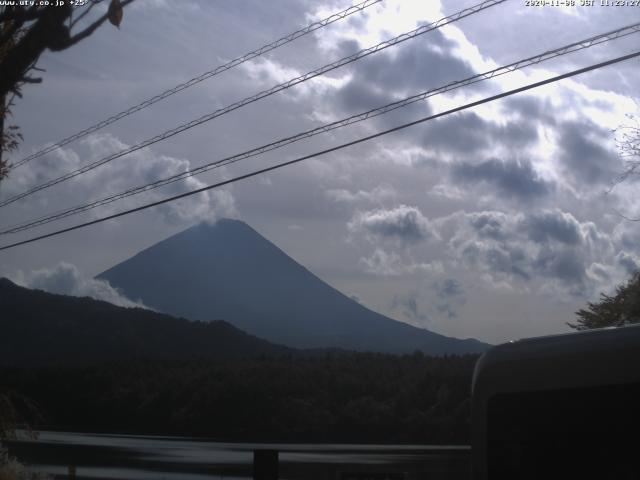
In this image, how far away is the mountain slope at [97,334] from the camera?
11150cm

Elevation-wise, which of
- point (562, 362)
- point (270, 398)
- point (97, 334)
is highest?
point (97, 334)

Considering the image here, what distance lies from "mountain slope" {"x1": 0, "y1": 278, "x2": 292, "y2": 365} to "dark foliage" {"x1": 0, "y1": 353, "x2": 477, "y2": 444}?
3264 cm

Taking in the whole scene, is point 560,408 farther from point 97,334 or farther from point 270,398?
point 97,334

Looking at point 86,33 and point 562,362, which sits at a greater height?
point 86,33

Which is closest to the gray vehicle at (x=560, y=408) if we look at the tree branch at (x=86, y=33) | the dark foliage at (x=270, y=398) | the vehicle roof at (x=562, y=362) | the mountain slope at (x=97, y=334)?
the vehicle roof at (x=562, y=362)

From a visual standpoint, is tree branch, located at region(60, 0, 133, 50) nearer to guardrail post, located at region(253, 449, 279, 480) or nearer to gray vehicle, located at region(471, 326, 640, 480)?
gray vehicle, located at region(471, 326, 640, 480)

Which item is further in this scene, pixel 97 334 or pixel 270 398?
pixel 97 334

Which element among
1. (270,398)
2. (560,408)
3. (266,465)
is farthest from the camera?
(270,398)

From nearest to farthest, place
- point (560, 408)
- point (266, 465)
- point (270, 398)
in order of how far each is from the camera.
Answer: point (560, 408)
point (266, 465)
point (270, 398)

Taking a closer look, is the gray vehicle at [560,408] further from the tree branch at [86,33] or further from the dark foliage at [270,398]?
the dark foliage at [270,398]

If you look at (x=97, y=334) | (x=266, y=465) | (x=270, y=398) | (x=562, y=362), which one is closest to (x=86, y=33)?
(x=562, y=362)

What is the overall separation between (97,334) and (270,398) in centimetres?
5941

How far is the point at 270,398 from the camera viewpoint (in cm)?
6366

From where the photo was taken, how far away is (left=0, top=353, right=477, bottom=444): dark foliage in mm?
52594
